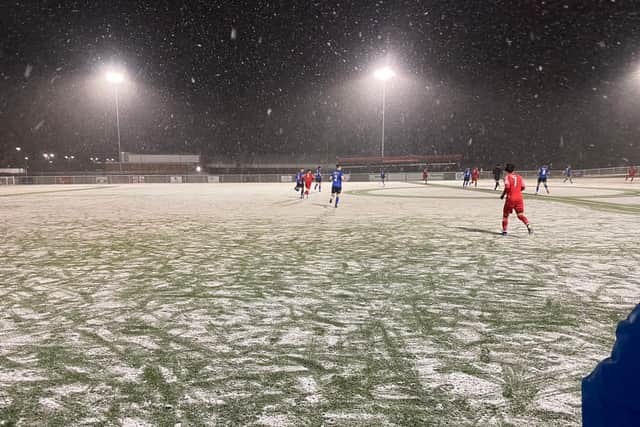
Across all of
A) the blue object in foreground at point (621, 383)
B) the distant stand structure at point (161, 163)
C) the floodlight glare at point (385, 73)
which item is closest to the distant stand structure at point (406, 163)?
the floodlight glare at point (385, 73)

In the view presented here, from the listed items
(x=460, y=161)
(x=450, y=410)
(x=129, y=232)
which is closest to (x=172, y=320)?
(x=450, y=410)

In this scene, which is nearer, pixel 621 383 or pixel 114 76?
pixel 621 383

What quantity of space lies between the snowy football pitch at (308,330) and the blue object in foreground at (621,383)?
1.76 m

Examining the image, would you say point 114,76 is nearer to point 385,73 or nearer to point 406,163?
point 385,73

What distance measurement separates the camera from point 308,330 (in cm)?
372

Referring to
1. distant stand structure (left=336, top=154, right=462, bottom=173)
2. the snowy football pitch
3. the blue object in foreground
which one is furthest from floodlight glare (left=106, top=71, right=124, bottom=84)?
the blue object in foreground

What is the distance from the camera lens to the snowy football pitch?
2535mm

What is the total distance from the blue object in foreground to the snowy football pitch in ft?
5.79

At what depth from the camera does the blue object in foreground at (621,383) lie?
0.69m

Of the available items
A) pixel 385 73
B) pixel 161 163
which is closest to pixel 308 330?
pixel 385 73

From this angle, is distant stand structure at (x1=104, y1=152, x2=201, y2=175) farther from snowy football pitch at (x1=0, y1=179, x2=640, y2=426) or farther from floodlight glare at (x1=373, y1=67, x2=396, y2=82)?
snowy football pitch at (x1=0, y1=179, x2=640, y2=426)

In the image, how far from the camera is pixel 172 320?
4.01 m

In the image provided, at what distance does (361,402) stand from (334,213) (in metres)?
11.5

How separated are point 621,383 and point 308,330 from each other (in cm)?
317
